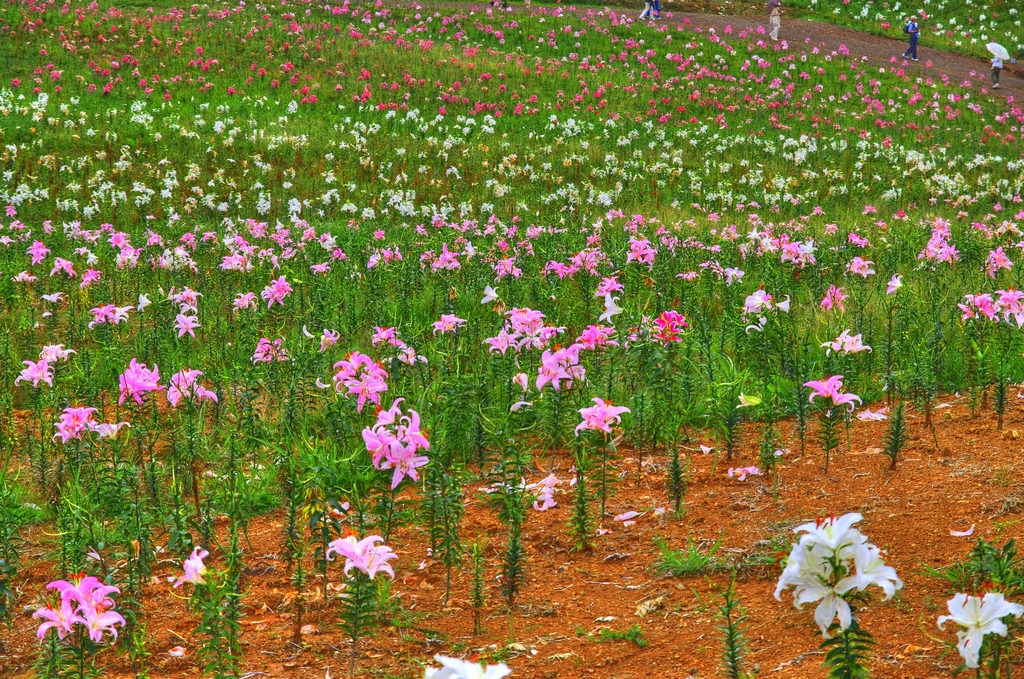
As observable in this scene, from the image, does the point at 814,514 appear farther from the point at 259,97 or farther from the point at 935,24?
the point at 935,24

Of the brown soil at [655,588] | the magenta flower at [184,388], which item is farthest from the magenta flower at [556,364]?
the magenta flower at [184,388]

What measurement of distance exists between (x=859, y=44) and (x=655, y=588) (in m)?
Answer: 28.7

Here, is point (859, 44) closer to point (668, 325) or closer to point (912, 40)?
point (912, 40)

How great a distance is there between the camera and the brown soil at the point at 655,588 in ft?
8.38

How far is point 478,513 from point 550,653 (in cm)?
122

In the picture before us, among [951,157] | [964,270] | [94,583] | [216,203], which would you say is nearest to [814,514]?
[94,583]

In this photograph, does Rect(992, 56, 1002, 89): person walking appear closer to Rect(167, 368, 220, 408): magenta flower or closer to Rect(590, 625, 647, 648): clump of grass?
Rect(167, 368, 220, 408): magenta flower

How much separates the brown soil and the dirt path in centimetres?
2344

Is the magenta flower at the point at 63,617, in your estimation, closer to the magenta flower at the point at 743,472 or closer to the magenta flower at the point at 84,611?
the magenta flower at the point at 84,611

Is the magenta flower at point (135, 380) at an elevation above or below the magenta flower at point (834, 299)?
below

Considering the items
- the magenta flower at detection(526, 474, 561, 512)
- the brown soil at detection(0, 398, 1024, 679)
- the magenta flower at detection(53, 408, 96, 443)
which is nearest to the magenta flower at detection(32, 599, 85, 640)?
the brown soil at detection(0, 398, 1024, 679)

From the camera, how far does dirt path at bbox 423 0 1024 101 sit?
2512 cm

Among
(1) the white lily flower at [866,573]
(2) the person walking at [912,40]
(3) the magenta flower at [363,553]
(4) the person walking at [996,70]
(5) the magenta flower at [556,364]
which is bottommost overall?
(3) the magenta flower at [363,553]

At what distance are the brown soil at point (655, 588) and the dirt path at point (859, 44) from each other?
923 inches
